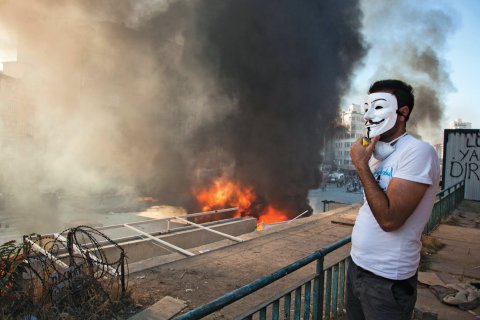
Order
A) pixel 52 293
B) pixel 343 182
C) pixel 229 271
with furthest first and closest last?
pixel 343 182, pixel 229 271, pixel 52 293

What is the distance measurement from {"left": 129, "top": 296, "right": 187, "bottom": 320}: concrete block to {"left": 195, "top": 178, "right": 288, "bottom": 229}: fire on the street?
14175 millimetres

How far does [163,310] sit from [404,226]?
334 centimetres

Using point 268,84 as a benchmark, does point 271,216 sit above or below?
below

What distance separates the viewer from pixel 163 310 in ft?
13.0

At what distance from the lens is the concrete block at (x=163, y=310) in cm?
382

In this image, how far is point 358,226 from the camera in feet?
6.00

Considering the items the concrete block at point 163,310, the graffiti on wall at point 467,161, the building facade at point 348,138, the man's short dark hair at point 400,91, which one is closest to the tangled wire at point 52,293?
the concrete block at point 163,310

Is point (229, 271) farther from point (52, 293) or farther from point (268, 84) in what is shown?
point (268, 84)

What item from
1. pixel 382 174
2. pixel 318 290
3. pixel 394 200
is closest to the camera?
pixel 394 200

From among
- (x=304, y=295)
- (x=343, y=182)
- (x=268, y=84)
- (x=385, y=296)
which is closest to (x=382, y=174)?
(x=385, y=296)

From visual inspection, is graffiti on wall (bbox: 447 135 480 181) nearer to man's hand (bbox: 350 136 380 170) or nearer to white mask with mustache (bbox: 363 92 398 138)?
white mask with mustache (bbox: 363 92 398 138)

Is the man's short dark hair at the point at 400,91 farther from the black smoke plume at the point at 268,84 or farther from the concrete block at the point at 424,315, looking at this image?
the black smoke plume at the point at 268,84

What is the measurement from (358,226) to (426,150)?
0.55m

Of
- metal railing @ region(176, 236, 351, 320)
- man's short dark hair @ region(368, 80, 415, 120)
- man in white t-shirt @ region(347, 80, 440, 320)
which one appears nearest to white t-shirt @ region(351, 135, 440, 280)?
man in white t-shirt @ region(347, 80, 440, 320)
